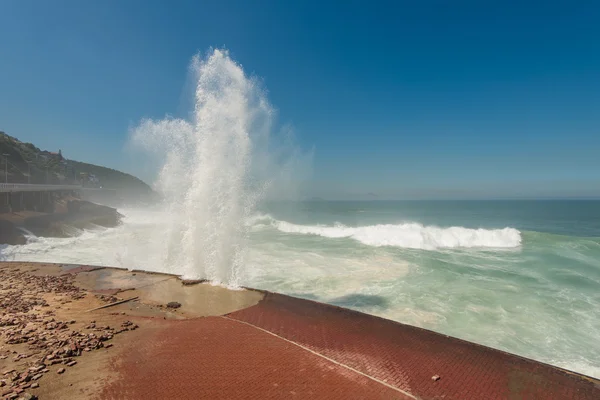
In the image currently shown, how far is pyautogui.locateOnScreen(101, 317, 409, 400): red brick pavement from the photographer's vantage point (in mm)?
3695

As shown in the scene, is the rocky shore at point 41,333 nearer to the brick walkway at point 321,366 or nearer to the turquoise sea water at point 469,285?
the brick walkway at point 321,366

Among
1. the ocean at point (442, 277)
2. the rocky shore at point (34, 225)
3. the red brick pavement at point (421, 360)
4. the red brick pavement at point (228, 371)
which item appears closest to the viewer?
the red brick pavement at point (228, 371)

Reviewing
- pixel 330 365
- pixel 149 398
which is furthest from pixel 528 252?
pixel 149 398

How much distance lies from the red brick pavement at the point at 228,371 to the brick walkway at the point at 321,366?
0.01 metres

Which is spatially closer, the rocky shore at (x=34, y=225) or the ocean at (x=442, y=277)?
the ocean at (x=442, y=277)

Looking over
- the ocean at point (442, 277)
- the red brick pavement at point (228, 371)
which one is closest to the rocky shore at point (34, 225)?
the ocean at point (442, 277)

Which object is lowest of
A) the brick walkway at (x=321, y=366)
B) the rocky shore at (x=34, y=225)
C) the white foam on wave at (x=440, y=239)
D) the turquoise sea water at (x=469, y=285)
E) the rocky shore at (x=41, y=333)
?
the turquoise sea water at (x=469, y=285)

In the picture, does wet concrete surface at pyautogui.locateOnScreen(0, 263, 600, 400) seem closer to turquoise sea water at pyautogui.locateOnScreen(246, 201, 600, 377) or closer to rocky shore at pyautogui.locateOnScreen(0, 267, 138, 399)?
rocky shore at pyautogui.locateOnScreen(0, 267, 138, 399)

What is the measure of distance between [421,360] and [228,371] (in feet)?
9.05

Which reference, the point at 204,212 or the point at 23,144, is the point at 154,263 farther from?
the point at 23,144

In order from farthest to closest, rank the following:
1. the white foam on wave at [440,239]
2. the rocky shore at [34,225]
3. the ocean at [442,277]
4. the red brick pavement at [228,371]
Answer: the white foam on wave at [440,239] < the rocky shore at [34,225] < the ocean at [442,277] < the red brick pavement at [228,371]

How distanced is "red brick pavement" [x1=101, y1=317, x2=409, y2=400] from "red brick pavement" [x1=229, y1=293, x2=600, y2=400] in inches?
13.4

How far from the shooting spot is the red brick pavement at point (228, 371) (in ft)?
12.1

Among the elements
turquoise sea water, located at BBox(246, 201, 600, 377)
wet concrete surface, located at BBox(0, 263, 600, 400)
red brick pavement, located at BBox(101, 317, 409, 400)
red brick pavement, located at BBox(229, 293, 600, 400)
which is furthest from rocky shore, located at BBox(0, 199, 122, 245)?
red brick pavement, located at BBox(229, 293, 600, 400)
